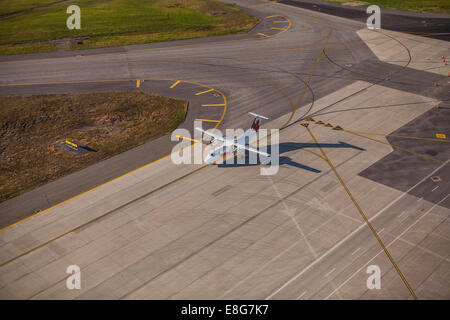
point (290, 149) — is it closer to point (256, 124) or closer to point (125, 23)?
point (256, 124)

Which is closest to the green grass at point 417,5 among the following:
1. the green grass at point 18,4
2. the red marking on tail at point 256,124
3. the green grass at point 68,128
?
the green grass at point 68,128

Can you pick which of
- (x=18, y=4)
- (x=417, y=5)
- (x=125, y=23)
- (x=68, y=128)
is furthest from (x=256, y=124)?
(x=18, y=4)

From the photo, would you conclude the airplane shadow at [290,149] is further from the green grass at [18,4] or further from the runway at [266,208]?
the green grass at [18,4]

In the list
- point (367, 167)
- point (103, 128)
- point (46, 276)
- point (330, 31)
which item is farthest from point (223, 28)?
point (46, 276)

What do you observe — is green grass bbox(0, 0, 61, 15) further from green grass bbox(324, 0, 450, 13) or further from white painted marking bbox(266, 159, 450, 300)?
white painted marking bbox(266, 159, 450, 300)

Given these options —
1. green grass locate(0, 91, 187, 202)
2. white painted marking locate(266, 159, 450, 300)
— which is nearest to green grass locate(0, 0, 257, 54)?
green grass locate(0, 91, 187, 202)
